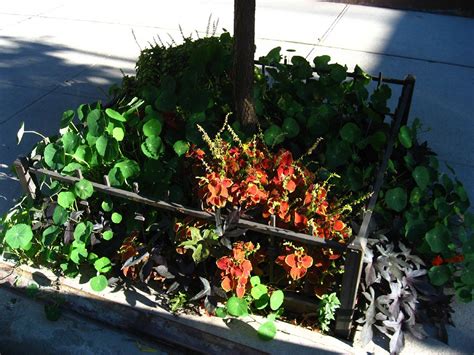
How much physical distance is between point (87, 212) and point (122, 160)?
32cm

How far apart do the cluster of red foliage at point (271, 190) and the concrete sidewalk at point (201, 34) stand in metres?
0.81

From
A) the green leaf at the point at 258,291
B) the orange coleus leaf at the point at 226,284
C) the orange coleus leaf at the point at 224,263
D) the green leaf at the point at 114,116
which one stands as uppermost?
the green leaf at the point at 114,116

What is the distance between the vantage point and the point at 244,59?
2.56 m

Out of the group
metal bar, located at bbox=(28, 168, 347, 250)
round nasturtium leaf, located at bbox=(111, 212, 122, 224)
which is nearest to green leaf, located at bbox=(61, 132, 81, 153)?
metal bar, located at bbox=(28, 168, 347, 250)

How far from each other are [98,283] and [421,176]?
1681 millimetres

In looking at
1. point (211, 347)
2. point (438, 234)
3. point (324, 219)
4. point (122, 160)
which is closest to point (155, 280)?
point (211, 347)

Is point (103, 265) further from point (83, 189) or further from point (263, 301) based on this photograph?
point (263, 301)

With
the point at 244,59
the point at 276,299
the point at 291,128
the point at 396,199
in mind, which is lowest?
the point at 276,299

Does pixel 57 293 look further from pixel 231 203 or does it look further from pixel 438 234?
pixel 438 234

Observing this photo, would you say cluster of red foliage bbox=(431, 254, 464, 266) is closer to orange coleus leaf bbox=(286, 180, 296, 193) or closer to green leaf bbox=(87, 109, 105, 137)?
orange coleus leaf bbox=(286, 180, 296, 193)

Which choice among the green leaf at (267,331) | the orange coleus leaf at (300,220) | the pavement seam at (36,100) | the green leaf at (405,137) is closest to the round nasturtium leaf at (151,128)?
the orange coleus leaf at (300,220)

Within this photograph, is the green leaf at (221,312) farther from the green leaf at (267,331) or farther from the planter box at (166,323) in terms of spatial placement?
the green leaf at (267,331)

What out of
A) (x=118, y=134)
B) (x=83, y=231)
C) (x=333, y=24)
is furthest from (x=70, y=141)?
(x=333, y=24)

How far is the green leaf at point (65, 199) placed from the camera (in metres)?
2.36
